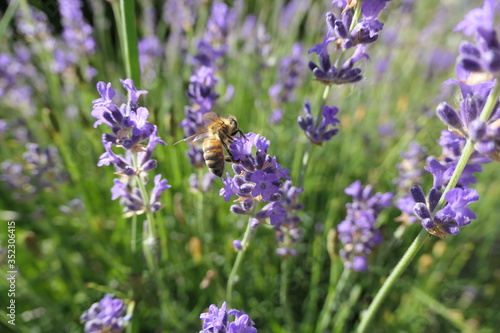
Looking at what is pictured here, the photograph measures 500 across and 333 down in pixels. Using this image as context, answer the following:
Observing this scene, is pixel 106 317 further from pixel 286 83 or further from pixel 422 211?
pixel 286 83

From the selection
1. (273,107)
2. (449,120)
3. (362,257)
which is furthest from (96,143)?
(449,120)

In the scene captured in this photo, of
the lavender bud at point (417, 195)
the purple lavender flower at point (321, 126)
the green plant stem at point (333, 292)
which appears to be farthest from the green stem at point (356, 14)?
the green plant stem at point (333, 292)

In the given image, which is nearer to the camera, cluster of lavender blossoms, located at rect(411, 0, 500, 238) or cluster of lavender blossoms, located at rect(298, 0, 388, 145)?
cluster of lavender blossoms, located at rect(411, 0, 500, 238)

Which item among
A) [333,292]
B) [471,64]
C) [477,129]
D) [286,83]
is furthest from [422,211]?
[286,83]

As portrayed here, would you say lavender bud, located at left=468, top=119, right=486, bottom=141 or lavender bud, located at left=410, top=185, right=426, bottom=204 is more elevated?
lavender bud, located at left=468, top=119, right=486, bottom=141

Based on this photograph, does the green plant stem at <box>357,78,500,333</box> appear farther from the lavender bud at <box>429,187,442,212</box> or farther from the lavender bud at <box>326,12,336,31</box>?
the lavender bud at <box>326,12,336,31</box>

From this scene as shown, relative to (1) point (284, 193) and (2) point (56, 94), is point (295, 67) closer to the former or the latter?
(1) point (284, 193)

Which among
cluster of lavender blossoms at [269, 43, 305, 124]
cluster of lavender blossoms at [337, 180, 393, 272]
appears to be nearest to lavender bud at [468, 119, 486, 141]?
cluster of lavender blossoms at [337, 180, 393, 272]
